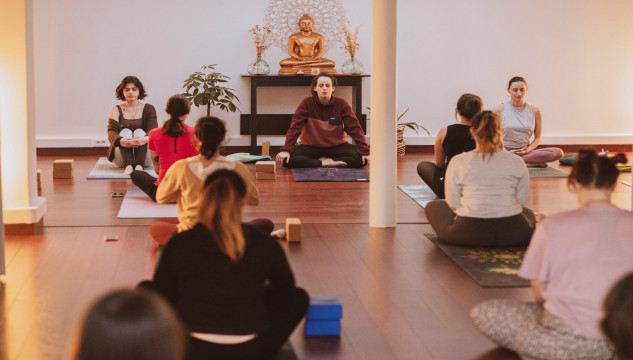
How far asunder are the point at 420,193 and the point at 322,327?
3536 millimetres

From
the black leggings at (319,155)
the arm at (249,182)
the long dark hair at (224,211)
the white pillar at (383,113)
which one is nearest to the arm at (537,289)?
the long dark hair at (224,211)

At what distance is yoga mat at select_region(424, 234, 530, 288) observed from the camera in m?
4.17

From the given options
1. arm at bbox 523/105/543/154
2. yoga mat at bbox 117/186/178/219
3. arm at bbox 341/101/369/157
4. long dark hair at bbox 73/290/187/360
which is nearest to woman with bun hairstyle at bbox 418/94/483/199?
arm at bbox 341/101/369/157

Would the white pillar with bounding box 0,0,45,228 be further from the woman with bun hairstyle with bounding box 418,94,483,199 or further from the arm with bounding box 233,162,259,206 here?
the woman with bun hairstyle with bounding box 418,94,483,199

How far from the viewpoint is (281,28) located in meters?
9.75

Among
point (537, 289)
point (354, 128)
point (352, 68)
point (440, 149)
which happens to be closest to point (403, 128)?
point (352, 68)

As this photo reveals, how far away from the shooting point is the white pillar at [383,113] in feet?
17.8

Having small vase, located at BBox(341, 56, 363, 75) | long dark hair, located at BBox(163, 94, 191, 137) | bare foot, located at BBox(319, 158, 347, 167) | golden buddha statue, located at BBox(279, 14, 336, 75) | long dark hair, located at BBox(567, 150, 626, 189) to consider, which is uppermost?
golden buddha statue, located at BBox(279, 14, 336, 75)

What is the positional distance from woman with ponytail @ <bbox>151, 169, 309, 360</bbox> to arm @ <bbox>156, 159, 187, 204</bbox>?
1.54 m

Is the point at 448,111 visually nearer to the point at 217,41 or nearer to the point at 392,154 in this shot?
the point at 217,41

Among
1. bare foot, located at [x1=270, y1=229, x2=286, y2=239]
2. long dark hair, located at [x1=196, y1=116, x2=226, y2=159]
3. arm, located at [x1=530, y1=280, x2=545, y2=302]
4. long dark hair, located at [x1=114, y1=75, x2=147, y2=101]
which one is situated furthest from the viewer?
long dark hair, located at [x1=114, y1=75, x2=147, y2=101]

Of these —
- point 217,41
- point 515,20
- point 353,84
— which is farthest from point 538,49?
point 217,41

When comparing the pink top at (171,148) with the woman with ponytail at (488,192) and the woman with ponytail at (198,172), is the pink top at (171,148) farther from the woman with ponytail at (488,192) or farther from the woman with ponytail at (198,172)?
the woman with ponytail at (488,192)

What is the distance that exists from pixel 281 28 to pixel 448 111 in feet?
7.00
